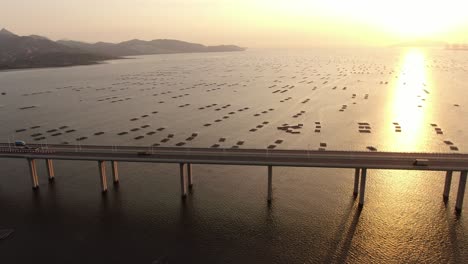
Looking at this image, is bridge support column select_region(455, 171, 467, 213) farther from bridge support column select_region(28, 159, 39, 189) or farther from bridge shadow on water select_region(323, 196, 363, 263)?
bridge support column select_region(28, 159, 39, 189)

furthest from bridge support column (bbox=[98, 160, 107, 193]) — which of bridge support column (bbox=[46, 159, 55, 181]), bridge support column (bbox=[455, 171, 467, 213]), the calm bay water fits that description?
bridge support column (bbox=[455, 171, 467, 213])

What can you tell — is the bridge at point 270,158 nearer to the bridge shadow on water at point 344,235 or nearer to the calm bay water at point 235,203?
the bridge shadow on water at point 344,235

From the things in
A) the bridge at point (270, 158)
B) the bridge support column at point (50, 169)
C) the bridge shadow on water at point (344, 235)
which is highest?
the bridge at point (270, 158)

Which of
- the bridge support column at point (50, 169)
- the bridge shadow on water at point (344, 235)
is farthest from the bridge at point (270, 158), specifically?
the bridge support column at point (50, 169)

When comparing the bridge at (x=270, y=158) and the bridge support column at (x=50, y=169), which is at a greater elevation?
the bridge at (x=270, y=158)

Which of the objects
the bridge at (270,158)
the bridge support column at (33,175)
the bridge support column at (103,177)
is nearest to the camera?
the bridge at (270,158)

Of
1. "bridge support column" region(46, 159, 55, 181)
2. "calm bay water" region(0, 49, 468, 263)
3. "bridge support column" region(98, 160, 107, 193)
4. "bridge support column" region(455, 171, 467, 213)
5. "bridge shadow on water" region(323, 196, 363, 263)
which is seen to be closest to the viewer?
"bridge shadow on water" region(323, 196, 363, 263)

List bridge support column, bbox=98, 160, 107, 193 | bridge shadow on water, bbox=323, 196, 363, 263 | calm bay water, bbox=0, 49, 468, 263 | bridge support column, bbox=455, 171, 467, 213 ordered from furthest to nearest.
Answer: bridge support column, bbox=98, 160, 107, 193 < bridge support column, bbox=455, 171, 467, 213 < calm bay water, bbox=0, 49, 468, 263 < bridge shadow on water, bbox=323, 196, 363, 263
